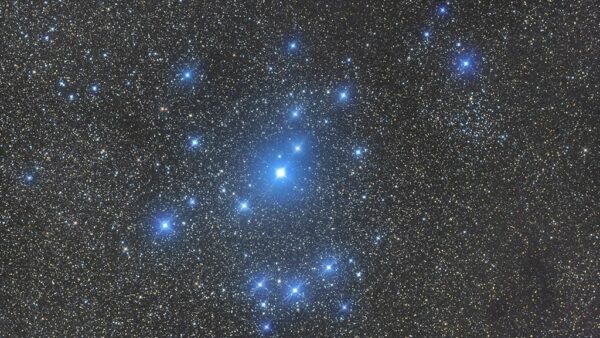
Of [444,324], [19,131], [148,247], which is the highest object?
[19,131]

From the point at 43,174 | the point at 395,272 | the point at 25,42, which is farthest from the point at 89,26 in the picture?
the point at 395,272

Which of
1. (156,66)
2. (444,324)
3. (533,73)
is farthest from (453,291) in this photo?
(156,66)

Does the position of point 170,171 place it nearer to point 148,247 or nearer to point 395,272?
point 148,247

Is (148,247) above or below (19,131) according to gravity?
below

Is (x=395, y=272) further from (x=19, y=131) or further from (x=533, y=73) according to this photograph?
(x=19, y=131)

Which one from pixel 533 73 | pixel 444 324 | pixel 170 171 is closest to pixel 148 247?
pixel 170 171

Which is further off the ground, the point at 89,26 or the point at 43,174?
the point at 89,26

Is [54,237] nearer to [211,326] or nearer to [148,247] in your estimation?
[148,247]
